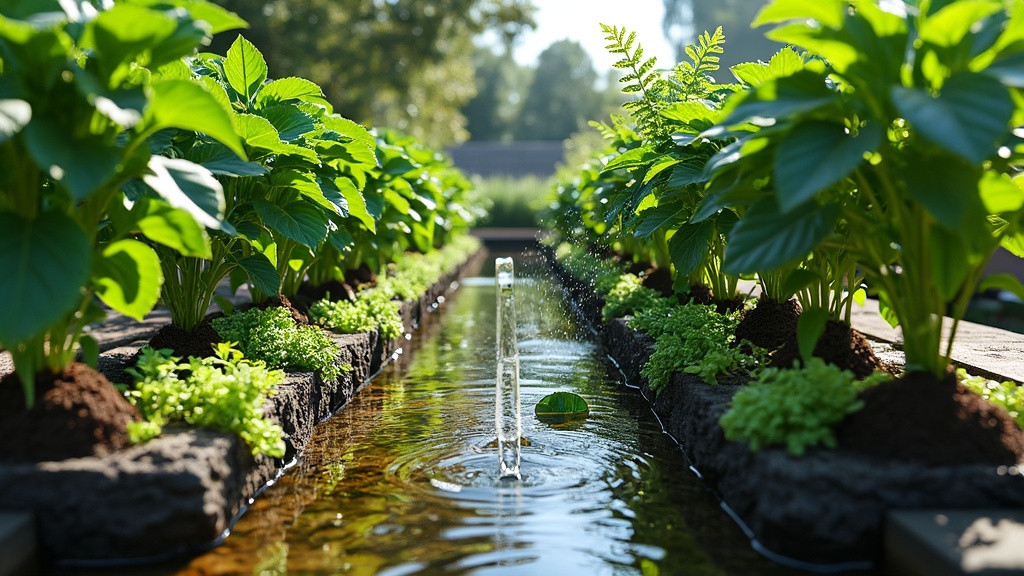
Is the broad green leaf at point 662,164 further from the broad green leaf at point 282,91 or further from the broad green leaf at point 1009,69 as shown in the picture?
the broad green leaf at point 1009,69

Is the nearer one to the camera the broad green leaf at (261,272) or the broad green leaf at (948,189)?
the broad green leaf at (948,189)

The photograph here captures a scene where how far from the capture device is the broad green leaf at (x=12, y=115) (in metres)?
2.60

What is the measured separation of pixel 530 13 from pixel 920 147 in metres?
23.6

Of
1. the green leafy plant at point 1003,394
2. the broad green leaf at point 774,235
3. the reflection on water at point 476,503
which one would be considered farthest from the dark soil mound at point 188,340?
the green leafy plant at point 1003,394

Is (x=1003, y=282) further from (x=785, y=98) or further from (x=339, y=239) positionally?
(x=339, y=239)

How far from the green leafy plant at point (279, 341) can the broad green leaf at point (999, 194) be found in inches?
125

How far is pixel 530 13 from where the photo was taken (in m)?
25.6

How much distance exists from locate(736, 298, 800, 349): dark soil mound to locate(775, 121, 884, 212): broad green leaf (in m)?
1.87

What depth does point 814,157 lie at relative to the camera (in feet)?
9.82

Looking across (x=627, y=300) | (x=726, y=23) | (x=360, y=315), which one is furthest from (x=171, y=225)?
(x=726, y=23)

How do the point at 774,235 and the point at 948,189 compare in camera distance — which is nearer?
the point at 948,189

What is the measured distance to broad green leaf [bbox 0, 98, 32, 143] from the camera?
2.60 metres

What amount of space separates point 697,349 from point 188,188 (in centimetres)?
261

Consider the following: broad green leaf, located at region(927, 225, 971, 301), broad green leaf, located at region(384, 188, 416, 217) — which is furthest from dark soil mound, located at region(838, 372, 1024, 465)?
broad green leaf, located at region(384, 188, 416, 217)
